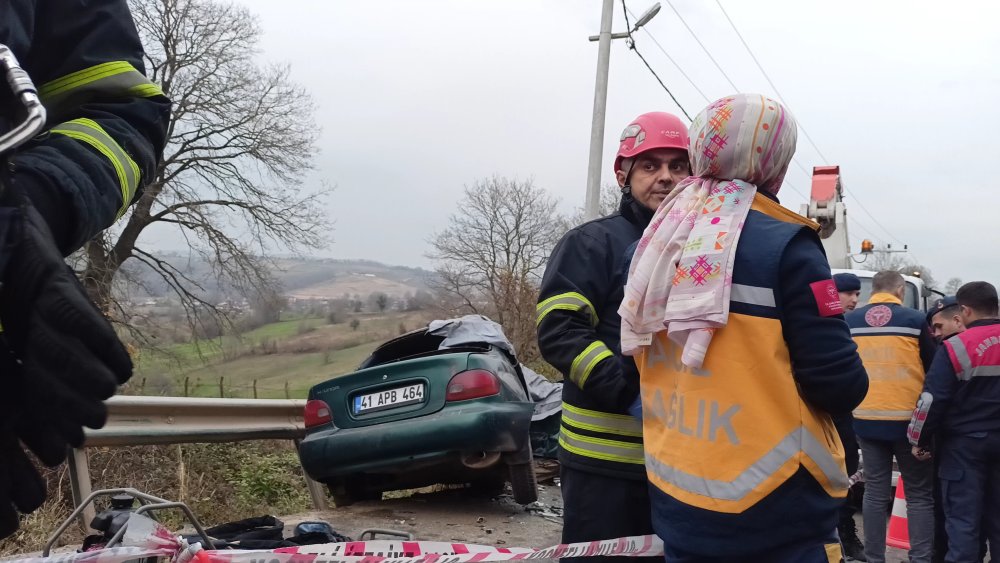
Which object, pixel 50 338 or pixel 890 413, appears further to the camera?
pixel 890 413

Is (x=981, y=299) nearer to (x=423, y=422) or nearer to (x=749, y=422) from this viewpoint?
(x=423, y=422)

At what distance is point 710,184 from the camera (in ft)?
7.55

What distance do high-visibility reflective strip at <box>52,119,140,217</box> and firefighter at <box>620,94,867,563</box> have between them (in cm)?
136

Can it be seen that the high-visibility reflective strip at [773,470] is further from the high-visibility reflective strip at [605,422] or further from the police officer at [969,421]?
the police officer at [969,421]

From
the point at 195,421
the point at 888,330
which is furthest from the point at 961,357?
the point at 195,421

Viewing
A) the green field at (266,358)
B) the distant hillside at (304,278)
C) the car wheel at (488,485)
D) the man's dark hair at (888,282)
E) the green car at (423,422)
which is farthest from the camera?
the distant hillside at (304,278)

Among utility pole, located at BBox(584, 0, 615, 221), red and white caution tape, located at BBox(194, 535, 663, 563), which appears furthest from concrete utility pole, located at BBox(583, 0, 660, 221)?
red and white caution tape, located at BBox(194, 535, 663, 563)

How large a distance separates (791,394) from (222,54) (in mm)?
19961

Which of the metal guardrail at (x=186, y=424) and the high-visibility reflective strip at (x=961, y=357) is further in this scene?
the high-visibility reflective strip at (x=961, y=357)

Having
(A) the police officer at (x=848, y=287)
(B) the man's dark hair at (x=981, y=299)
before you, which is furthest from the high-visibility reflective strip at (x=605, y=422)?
(A) the police officer at (x=848, y=287)

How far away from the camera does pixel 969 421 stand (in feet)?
16.1

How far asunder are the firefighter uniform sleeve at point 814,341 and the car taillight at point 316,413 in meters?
4.43

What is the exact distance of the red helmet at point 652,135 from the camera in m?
3.10

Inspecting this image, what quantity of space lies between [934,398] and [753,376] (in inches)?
140
